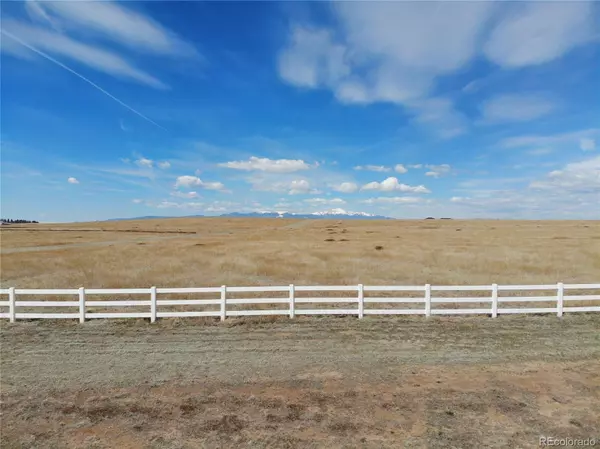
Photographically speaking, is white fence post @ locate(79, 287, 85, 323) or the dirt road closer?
the dirt road

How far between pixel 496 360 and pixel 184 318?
34.0 feet

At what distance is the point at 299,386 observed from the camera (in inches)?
312

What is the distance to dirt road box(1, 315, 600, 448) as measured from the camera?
20.5 feet

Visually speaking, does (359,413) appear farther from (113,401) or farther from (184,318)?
(184,318)

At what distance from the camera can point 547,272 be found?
2620 centimetres

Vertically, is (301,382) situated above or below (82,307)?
below

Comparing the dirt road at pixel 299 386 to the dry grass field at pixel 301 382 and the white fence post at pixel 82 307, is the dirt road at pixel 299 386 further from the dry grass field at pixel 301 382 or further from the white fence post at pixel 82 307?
the white fence post at pixel 82 307

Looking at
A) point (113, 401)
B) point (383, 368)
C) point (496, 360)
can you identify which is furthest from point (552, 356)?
point (113, 401)

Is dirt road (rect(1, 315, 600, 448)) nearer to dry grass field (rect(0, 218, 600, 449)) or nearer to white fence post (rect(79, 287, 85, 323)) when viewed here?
dry grass field (rect(0, 218, 600, 449))

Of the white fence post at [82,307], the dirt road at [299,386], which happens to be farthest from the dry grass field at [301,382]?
the white fence post at [82,307]

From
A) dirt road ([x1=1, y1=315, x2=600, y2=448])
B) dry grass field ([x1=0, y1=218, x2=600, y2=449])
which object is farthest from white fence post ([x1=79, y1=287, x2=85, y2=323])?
dirt road ([x1=1, y1=315, x2=600, y2=448])

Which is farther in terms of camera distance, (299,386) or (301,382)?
(301,382)

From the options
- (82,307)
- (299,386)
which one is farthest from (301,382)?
(82,307)

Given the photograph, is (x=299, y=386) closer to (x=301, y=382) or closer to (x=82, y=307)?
(x=301, y=382)
